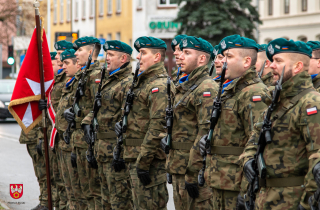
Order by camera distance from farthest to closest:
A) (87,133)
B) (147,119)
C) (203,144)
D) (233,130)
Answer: (87,133) < (147,119) < (203,144) < (233,130)

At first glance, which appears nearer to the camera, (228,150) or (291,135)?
(291,135)

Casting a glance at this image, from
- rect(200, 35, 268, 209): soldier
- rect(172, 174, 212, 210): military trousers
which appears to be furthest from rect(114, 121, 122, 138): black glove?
rect(200, 35, 268, 209): soldier

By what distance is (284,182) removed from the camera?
12.3 ft

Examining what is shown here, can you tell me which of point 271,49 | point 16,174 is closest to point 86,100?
point 271,49

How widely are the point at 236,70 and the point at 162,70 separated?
4.25 ft

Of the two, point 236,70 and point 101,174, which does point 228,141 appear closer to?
point 236,70

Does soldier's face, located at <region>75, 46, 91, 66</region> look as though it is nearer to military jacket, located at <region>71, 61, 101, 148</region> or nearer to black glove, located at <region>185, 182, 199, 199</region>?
military jacket, located at <region>71, 61, 101, 148</region>


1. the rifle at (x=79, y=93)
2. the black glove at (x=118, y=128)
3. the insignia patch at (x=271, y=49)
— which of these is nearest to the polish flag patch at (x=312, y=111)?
the insignia patch at (x=271, y=49)

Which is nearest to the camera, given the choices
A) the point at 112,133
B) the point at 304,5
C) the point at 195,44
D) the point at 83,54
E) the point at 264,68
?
the point at 195,44

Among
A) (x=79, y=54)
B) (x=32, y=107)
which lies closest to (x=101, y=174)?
(x=32, y=107)

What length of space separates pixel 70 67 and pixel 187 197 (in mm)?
3260

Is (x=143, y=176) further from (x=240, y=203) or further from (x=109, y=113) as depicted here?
(x=240, y=203)

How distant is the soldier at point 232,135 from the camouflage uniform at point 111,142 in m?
1.74

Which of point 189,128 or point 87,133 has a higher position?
point 189,128
